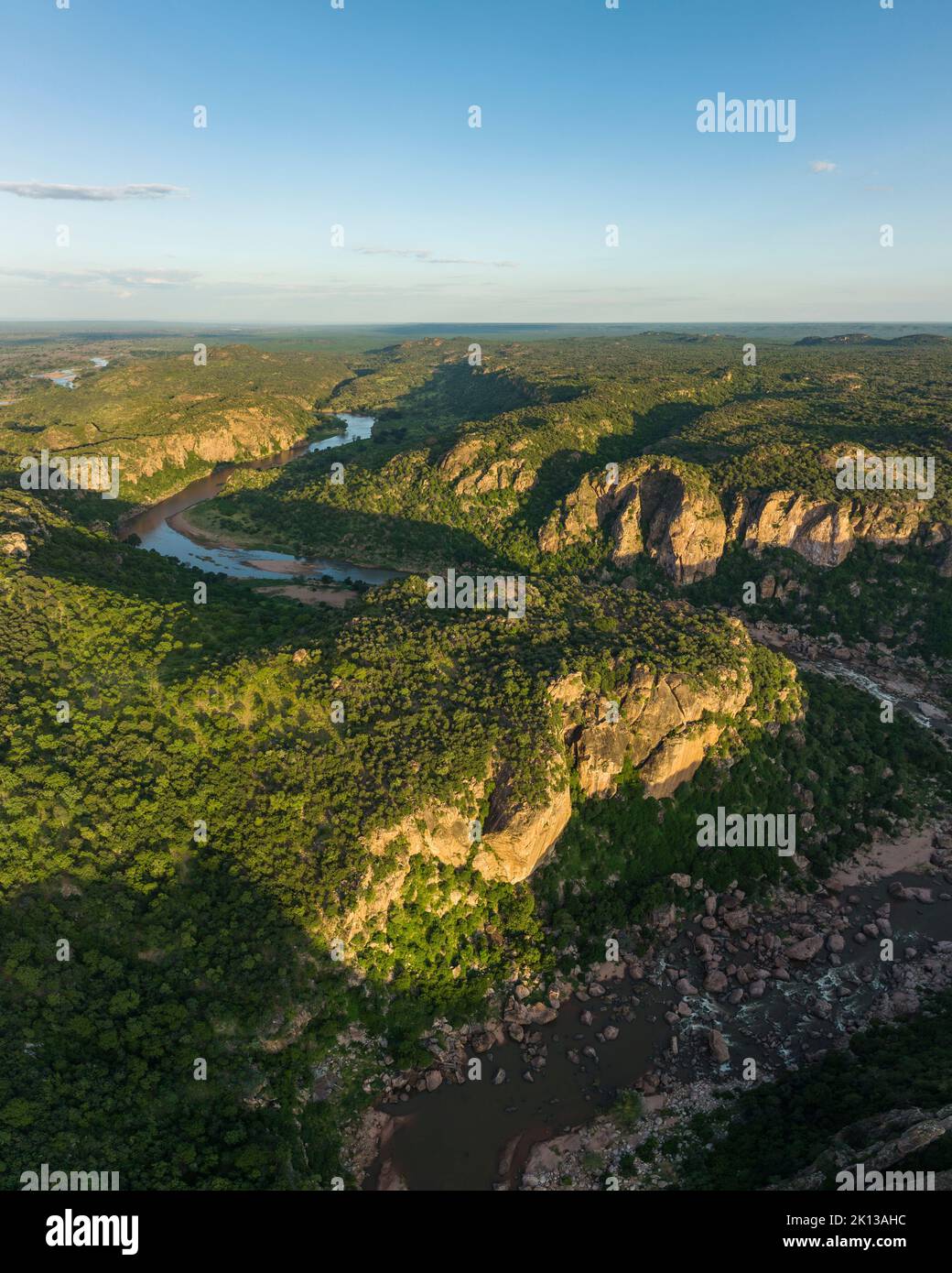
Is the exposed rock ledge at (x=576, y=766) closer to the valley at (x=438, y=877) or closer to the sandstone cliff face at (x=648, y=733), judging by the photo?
the sandstone cliff face at (x=648, y=733)

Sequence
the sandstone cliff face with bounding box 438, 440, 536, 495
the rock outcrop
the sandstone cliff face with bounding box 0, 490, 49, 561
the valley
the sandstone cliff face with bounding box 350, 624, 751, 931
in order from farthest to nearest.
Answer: the sandstone cliff face with bounding box 438, 440, 536, 495 < the sandstone cliff face with bounding box 0, 490, 49, 561 < the rock outcrop < the sandstone cliff face with bounding box 350, 624, 751, 931 < the valley

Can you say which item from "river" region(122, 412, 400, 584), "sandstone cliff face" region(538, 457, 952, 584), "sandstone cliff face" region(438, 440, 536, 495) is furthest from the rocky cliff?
"sandstone cliff face" region(438, 440, 536, 495)

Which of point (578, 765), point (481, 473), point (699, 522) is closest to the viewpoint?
point (578, 765)

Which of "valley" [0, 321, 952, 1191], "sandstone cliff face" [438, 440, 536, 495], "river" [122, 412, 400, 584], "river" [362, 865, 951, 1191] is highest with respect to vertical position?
"sandstone cliff face" [438, 440, 536, 495]

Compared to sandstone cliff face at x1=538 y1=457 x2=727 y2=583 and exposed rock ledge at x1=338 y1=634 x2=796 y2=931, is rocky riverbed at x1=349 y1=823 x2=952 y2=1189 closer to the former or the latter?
exposed rock ledge at x1=338 y1=634 x2=796 y2=931

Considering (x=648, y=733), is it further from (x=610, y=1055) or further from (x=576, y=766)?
(x=610, y=1055)

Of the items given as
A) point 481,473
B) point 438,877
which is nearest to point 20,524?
point 438,877

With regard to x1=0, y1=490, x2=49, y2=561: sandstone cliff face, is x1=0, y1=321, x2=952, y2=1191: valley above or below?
below

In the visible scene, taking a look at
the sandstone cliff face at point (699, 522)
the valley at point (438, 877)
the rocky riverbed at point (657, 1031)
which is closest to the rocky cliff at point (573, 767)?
the valley at point (438, 877)
